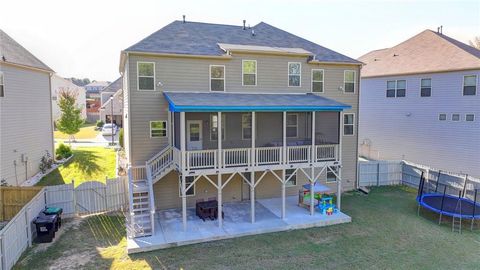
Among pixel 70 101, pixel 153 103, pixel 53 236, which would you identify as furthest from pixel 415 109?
pixel 70 101

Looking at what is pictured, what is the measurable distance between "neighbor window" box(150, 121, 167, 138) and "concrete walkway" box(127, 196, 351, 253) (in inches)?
138

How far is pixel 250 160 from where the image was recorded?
44.8 ft

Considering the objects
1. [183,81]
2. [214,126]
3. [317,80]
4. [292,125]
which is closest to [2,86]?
[183,81]

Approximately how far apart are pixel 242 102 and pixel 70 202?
8.44 metres

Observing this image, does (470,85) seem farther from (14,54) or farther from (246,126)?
(14,54)

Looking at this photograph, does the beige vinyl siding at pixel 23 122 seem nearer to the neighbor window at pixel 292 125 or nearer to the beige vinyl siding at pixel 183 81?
the beige vinyl siding at pixel 183 81

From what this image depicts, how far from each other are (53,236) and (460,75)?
22.8m

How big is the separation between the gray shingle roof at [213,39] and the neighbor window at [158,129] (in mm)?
3161

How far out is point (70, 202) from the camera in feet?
45.2

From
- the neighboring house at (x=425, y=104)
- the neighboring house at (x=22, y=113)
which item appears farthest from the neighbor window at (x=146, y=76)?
the neighboring house at (x=425, y=104)

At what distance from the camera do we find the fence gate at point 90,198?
46.0ft

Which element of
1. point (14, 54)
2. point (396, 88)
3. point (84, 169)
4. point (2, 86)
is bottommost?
point (84, 169)

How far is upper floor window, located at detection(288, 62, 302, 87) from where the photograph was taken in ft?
54.9

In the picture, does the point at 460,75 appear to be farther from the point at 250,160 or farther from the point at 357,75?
the point at 250,160
